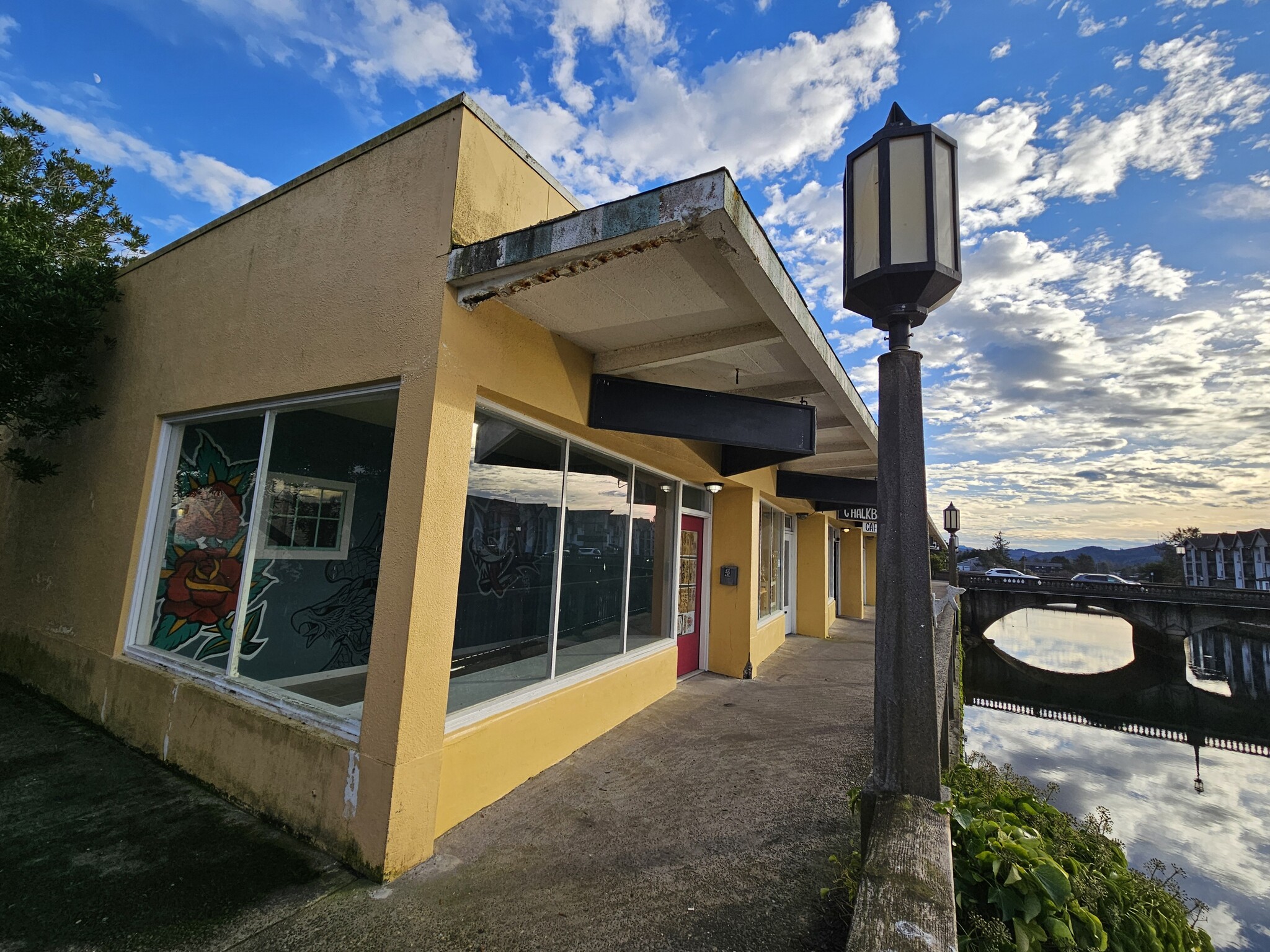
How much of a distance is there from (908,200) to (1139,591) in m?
35.6

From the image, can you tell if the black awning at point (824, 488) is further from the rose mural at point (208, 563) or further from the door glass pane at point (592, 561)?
the rose mural at point (208, 563)

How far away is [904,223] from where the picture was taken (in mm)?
2117

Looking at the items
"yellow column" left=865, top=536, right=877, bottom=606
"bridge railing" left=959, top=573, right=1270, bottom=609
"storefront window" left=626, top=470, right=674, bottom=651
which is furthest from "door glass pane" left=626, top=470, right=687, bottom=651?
"bridge railing" left=959, top=573, right=1270, bottom=609

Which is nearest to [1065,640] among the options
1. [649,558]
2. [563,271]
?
[649,558]

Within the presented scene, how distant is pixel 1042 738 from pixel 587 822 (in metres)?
15.0

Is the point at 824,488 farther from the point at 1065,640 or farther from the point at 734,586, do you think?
the point at 1065,640

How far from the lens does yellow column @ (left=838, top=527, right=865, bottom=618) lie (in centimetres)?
1548

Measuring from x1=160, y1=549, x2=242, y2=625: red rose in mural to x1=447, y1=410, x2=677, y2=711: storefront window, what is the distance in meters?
1.91

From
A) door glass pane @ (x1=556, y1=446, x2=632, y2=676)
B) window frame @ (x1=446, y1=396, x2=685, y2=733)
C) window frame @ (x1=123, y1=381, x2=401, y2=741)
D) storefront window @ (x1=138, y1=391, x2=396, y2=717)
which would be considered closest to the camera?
window frame @ (x1=123, y1=381, x2=401, y2=741)

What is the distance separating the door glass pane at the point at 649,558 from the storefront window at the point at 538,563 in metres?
0.06

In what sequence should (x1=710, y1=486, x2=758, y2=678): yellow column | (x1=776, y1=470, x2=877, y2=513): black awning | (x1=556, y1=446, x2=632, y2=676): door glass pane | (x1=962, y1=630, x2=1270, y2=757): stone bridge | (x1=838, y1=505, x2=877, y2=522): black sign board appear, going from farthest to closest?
(x1=962, y1=630, x2=1270, y2=757): stone bridge < (x1=838, y1=505, x2=877, y2=522): black sign board < (x1=776, y1=470, x2=877, y2=513): black awning < (x1=710, y1=486, x2=758, y2=678): yellow column < (x1=556, y1=446, x2=632, y2=676): door glass pane

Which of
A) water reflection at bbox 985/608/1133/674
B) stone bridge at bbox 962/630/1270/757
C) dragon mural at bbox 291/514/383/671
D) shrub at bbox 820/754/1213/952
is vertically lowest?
water reflection at bbox 985/608/1133/674

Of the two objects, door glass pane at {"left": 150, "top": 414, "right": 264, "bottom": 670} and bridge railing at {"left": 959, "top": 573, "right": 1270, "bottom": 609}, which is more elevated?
door glass pane at {"left": 150, "top": 414, "right": 264, "bottom": 670}

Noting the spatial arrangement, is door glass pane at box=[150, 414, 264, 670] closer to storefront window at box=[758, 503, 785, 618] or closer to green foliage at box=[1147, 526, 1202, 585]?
storefront window at box=[758, 503, 785, 618]
